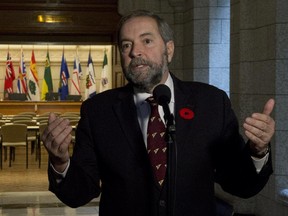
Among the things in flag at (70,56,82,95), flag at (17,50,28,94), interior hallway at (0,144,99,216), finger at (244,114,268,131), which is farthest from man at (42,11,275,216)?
flag at (70,56,82,95)

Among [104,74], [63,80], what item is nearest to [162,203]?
[104,74]

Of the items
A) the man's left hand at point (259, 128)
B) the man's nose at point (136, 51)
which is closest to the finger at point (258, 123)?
the man's left hand at point (259, 128)

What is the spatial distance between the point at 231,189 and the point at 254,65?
418 centimetres

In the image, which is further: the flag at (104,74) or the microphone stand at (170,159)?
the flag at (104,74)

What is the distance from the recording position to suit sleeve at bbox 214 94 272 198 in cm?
220

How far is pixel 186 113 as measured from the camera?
2.29 meters

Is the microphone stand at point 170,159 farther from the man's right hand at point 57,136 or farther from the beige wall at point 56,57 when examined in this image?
the beige wall at point 56,57

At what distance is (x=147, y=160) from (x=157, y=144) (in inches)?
2.6

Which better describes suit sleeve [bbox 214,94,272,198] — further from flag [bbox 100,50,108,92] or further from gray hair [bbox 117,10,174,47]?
flag [bbox 100,50,108,92]

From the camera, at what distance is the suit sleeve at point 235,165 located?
2.20m

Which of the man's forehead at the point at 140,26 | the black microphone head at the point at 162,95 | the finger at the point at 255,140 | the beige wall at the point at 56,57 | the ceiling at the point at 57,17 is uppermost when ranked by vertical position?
the ceiling at the point at 57,17

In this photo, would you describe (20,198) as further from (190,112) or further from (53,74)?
(53,74)

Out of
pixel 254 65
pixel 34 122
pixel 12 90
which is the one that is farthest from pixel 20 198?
pixel 12 90

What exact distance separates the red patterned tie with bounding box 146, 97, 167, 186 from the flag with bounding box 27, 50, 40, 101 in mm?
17227
